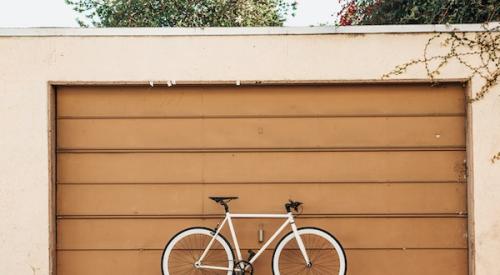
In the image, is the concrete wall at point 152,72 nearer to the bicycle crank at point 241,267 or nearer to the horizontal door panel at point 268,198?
the horizontal door panel at point 268,198

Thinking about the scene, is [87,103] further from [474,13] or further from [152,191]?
[474,13]

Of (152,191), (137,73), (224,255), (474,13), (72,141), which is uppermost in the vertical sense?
(474,13)

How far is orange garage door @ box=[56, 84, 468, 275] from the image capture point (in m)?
6.27

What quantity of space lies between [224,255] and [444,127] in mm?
2443

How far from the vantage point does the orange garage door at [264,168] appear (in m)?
6.27

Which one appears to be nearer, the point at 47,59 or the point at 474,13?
the point at 47,59

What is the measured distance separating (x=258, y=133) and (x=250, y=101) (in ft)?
1.05

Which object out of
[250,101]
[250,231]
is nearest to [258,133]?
[250,101]

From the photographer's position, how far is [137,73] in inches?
244

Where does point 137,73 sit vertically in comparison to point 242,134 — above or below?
above

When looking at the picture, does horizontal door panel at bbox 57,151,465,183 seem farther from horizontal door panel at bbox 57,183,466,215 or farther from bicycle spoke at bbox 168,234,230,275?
bicycle spoke at bbox 168,234,230,275

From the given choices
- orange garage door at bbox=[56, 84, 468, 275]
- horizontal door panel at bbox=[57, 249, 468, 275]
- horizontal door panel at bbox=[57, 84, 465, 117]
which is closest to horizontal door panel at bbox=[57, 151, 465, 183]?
orange garage door at bbox=[56, 84, 468, 275]

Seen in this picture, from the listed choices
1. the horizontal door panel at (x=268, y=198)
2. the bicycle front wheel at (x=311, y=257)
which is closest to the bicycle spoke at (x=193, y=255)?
the horizontal door panel at (x=268, y=198)

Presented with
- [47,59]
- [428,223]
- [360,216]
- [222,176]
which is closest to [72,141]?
[47,59]
